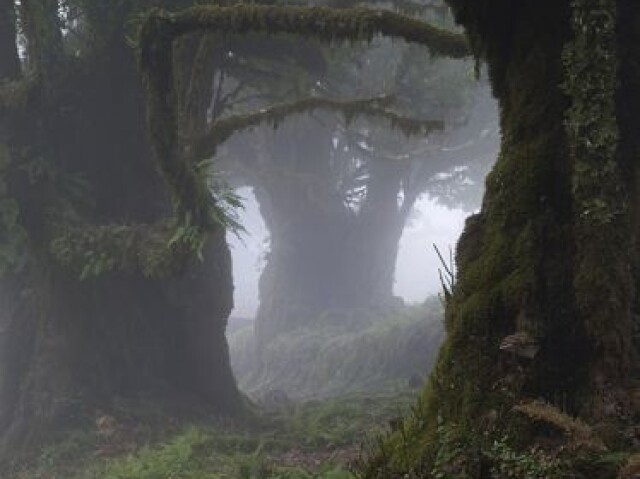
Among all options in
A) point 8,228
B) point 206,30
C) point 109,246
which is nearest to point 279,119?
point 206,30

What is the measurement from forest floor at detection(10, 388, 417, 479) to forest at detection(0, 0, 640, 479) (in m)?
0.07

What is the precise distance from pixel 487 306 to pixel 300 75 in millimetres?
10189

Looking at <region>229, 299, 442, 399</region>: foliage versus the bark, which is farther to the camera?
<region>229, 299, 442, 399</region>: foliage

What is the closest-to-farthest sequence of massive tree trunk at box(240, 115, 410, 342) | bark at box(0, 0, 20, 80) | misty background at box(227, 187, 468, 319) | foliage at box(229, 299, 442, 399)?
bark at box(0, 0, 20, 80) < foliage at box(229, 299, 442, 399) < massive tree trunk at box(240, 115, 410, 342) < misty background at box(227, 187, 468, 319)

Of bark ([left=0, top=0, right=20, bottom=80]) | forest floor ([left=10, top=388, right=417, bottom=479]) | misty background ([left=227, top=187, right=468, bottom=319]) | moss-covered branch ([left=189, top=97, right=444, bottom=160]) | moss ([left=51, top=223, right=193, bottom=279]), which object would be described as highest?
misty background ([left=227, top=187, right=468, bottom=319])

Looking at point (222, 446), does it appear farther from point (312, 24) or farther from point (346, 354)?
point (346, 354)

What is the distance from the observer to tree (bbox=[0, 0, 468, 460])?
38.7 feet

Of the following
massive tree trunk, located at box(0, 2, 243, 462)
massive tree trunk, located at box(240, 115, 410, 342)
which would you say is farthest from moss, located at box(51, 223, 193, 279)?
massive tree trunk, located at box(240, 115, 410, 342)

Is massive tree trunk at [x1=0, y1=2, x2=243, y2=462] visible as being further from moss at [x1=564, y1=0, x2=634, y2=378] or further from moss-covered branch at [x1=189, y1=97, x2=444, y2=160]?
moss at [x1=564, y1=0, x2=634, y2=378]

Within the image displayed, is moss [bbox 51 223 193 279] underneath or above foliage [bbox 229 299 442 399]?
above

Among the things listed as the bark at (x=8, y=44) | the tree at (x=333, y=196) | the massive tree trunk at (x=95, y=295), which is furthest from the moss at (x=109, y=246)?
the tree at (x=333, y=196)

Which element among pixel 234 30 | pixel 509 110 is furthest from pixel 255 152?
pixel 509 110

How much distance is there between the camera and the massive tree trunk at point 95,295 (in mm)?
12578

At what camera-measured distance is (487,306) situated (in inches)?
194
